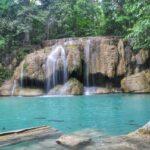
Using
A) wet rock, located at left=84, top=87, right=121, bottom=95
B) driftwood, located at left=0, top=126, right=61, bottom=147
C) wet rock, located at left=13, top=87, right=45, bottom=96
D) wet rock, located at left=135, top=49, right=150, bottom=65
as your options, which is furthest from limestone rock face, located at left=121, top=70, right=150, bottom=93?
driftwood, located at left=0, top=126, right=61, bottom=147

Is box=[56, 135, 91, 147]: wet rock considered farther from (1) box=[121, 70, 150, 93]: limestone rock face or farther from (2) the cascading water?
(2) the cascading water

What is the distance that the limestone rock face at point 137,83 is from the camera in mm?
26906

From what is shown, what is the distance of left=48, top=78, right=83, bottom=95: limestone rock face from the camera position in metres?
27.6

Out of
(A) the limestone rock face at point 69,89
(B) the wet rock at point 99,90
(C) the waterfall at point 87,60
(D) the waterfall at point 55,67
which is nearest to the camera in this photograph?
(A) the limestone rock face at point 69,89

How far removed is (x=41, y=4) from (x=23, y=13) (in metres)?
3.58

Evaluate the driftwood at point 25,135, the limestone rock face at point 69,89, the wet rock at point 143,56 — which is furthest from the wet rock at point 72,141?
the wet rock at point 143,56

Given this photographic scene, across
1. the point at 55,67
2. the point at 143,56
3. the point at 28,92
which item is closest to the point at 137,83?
the point at 143,56

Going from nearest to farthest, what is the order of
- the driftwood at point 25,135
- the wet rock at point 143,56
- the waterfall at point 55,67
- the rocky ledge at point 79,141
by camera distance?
1. the rocky ledge at point 79,141
2. the driftwood at point 25,135
3. the wet rock at point 143,56
4. the waterfall at point 55,67

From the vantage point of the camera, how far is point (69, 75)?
28.8 metres

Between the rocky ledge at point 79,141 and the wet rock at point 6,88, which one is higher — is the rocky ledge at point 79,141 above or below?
below

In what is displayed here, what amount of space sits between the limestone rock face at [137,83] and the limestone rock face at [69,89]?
3.18 m

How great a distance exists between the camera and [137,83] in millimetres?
27094

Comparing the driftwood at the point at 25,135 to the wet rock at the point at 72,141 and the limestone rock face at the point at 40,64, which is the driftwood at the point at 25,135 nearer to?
the wet rock at the point at 72,141

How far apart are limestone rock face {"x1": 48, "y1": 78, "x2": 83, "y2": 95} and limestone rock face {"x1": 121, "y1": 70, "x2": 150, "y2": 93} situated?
3184 millimetres
